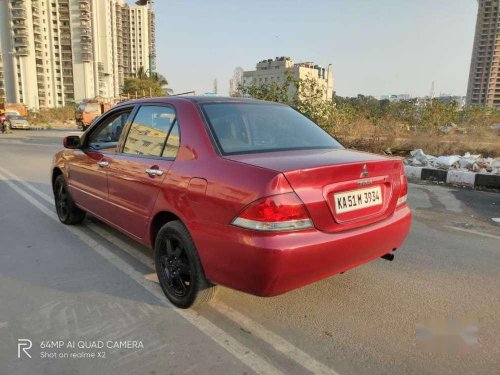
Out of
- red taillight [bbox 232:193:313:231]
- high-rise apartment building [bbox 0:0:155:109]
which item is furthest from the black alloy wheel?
high-rise apartment building [bbox 0:0:155:109]

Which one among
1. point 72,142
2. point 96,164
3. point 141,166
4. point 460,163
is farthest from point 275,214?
point 460,163

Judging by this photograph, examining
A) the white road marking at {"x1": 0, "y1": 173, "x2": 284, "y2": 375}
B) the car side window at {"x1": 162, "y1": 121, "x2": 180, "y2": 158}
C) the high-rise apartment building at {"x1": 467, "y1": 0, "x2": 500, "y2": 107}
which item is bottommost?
the white road marking at {"x1": 0, "y1": 173, "x2": 284, "y2": 375}

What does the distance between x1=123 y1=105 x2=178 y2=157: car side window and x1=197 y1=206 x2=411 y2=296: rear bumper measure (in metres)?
0.97

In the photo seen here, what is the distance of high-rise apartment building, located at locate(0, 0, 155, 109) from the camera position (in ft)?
308

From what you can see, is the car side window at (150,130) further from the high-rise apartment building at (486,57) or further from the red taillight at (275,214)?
the high-rise apartment building at (486,57)

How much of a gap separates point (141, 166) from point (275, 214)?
59.7 inches

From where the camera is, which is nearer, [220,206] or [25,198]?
[220,206]

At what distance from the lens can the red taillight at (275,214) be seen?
2.29 metres

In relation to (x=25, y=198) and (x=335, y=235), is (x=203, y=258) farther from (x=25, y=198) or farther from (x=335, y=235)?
(x=25, y=198)

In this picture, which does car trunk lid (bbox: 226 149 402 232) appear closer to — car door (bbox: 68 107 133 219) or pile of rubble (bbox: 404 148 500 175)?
car door (bbox: 68 107 133 219)

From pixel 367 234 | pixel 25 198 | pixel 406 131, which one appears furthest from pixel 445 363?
pixel 406 131

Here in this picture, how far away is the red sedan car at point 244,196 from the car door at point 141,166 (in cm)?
1

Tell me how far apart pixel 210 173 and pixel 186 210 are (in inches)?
13.8

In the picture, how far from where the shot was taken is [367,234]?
269cm
